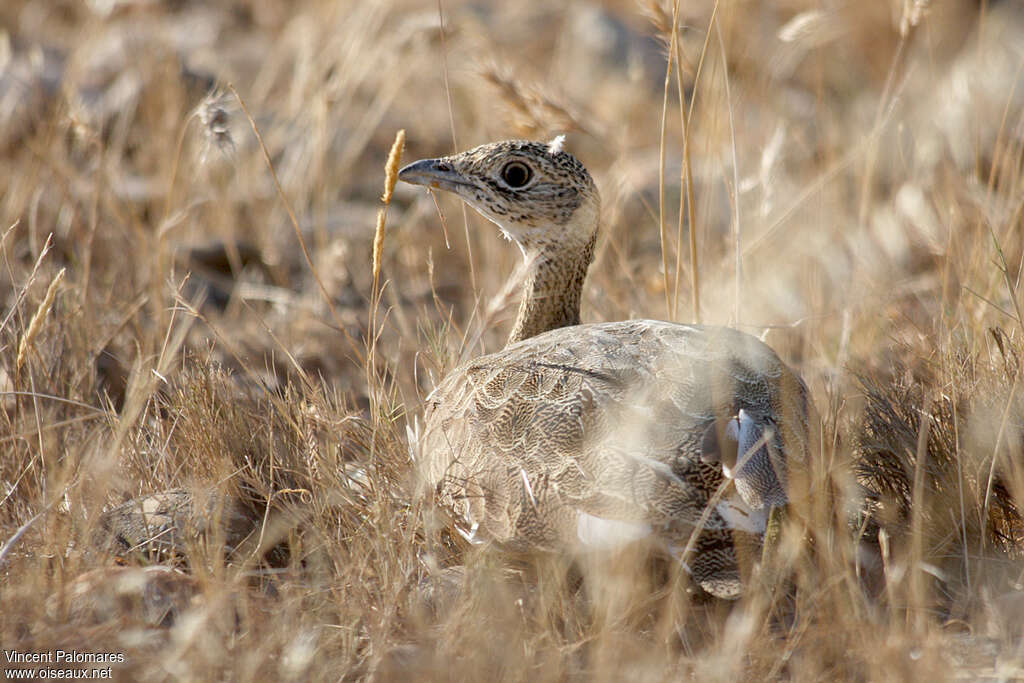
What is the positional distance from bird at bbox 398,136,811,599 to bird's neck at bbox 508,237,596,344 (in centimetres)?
49

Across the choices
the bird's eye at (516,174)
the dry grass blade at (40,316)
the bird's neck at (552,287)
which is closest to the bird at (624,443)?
the bird's neck at (552,287)

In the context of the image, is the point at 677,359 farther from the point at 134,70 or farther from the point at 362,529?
the point at 134,70

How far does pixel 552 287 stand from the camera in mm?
3426

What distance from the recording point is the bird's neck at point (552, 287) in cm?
341

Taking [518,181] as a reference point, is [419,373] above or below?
below

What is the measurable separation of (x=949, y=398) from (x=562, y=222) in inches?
52.4

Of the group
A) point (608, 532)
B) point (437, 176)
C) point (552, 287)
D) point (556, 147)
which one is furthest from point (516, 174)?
point (608, 532)

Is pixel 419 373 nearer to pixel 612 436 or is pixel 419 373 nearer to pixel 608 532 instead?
pixel 612 436

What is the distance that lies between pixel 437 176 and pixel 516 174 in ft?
0.85

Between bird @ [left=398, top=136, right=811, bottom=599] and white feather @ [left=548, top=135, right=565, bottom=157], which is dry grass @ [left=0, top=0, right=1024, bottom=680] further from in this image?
white feather @ [left=548, top=135, right=565, bottom=157]

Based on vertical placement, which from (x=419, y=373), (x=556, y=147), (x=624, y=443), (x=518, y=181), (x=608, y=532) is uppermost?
(x=556, y=147)

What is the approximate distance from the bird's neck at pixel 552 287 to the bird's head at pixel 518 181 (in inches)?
3.4

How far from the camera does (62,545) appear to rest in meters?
2.33

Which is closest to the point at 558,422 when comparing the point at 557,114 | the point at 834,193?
the point at 557,114
